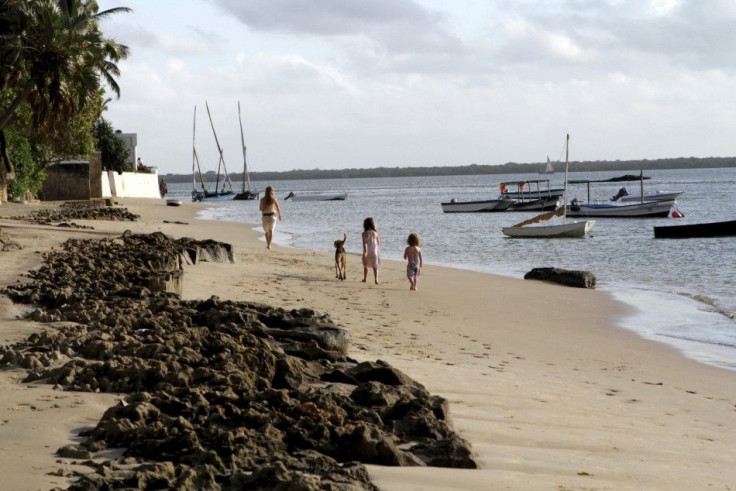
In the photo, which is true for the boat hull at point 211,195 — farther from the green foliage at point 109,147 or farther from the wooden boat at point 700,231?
the wooden boat at point 700,231

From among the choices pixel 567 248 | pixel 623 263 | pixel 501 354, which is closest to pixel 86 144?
pixel 567 248

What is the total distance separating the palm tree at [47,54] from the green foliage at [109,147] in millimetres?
45030

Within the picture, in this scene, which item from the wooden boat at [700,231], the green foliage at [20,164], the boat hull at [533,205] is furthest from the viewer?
the boat hull at [533,205]

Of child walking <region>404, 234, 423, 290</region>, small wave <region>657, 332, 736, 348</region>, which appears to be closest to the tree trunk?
child walking <region>404, 234, 423, 290</region>

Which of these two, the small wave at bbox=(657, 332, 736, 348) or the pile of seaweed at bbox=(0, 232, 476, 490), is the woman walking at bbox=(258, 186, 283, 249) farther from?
the pile of seaweed at bbox=(0, 232, 476, 490)

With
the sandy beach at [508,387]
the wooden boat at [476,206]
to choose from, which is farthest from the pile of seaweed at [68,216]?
the wooden boat at [476,206]

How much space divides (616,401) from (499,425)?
221cm

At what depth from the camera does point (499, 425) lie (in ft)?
21.5

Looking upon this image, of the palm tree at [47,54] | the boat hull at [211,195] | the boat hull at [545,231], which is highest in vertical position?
the palm tree at [47,54]

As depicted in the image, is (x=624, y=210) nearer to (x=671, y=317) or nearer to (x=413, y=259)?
(x=413, y=259)

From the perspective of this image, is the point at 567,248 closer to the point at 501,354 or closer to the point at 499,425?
the point at 501,354

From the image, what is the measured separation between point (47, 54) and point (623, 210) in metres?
39.2

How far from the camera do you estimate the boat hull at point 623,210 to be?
5959cm

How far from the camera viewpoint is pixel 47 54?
32094mm
